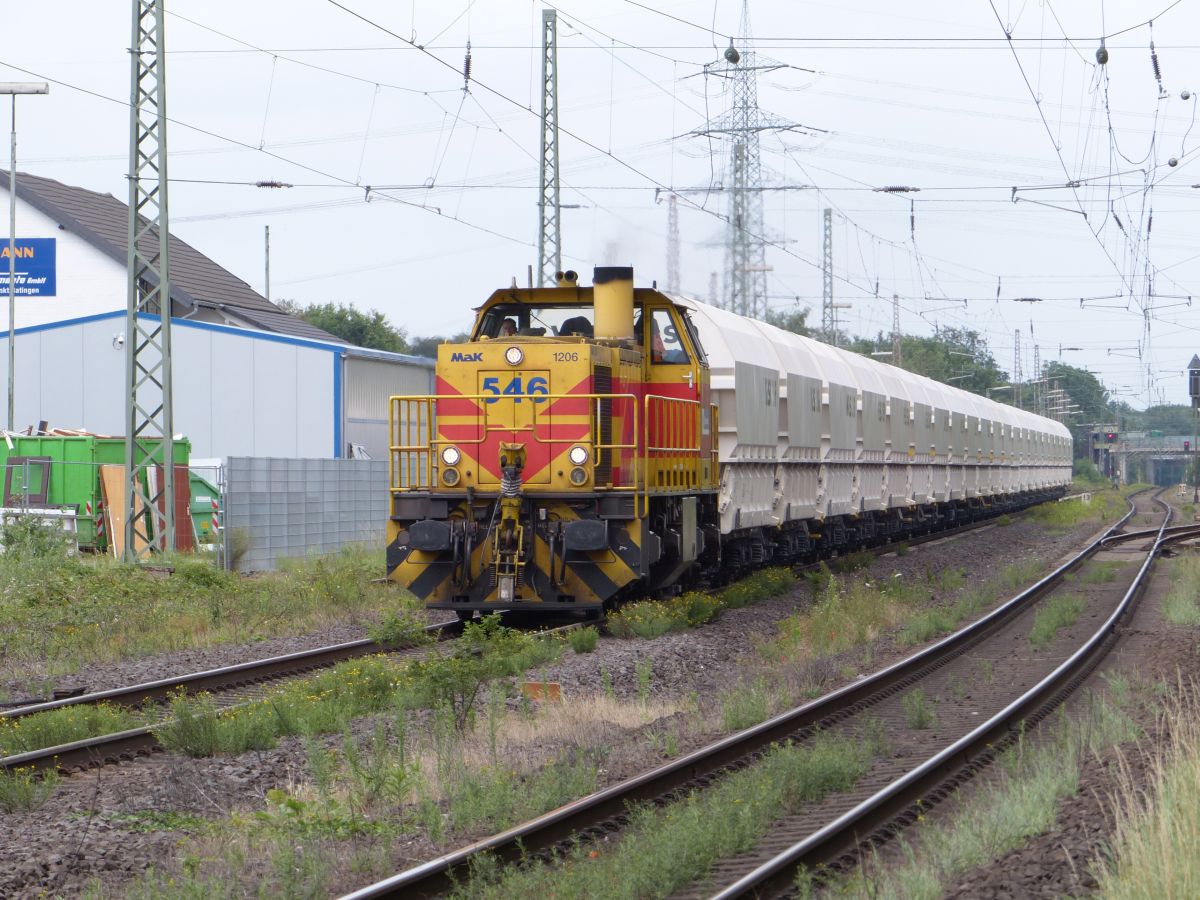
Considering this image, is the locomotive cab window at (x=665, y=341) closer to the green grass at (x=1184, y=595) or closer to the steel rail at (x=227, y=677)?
the steel rail at (x=227, y=677)

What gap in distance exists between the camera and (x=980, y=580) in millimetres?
23125

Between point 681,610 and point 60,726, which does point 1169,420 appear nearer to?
point 681,610

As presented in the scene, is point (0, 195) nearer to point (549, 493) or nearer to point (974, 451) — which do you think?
point (974, 451)

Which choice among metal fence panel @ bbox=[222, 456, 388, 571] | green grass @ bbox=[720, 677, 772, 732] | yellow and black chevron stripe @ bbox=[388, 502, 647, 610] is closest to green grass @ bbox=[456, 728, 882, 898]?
green grass @ bbox=[720, 677, 772, 732]

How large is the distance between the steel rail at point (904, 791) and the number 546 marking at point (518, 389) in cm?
544

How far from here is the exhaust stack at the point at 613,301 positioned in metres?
14.5

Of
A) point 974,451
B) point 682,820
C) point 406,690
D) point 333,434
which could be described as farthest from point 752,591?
point 974,451

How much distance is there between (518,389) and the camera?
46.0ft

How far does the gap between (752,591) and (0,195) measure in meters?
36.1

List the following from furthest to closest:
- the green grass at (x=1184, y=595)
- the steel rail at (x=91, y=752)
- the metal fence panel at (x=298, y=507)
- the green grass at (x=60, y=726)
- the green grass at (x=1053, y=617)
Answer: the metal fence panel at (x=298, y=507), the green grass at (x=1184, y=595), the green grass at (x=1053, y=617), the green grass at (x=60, y=726), the steel rail at (x=91, y=752)

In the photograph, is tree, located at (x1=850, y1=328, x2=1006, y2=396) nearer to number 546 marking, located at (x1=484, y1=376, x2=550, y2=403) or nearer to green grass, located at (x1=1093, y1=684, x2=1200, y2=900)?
number 546 marking, located at (x1=484, y1=376, x2=550, y2=403)

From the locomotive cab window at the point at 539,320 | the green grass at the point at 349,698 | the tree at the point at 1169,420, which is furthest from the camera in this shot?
the tree at the point at 1169,420

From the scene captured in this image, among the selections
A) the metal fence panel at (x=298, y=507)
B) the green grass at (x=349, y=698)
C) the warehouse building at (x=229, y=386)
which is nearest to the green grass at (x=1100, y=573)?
the metal fence panel at (x=298, y=507)

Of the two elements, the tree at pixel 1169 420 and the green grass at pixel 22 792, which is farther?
the tree at pixel 1169 420
